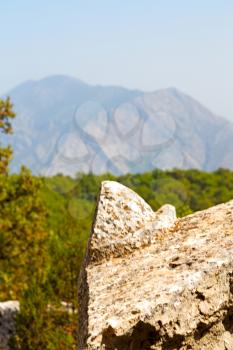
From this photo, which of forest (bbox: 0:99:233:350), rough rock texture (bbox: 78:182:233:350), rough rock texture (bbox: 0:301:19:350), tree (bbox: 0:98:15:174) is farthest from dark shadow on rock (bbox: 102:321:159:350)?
tree (bbox: 0:98:15:174)

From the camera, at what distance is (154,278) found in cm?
608

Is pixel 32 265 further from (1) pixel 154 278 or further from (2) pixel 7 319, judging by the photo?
(1) pixel 154 278

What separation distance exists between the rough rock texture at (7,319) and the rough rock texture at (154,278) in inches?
1051

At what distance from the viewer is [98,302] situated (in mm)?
6199

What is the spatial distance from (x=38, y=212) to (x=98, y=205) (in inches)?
1192

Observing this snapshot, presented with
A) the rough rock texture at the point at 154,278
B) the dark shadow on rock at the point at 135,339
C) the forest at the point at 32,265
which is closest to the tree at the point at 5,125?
the forest at the point at 32,265

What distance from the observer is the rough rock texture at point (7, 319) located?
3269 cm

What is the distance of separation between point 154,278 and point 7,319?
28.7 m

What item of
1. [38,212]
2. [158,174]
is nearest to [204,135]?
[158,174]

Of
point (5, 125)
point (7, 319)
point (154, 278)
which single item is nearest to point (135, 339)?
point (154, 278)

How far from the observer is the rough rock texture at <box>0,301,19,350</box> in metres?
32.7

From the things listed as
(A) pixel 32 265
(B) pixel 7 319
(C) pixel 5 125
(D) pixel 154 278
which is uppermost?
(C) pixel 5 125

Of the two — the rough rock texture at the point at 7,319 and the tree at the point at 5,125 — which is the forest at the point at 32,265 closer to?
the tree at the point at 5,125

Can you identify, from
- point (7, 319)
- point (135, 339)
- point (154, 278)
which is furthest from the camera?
point (7, 319)
